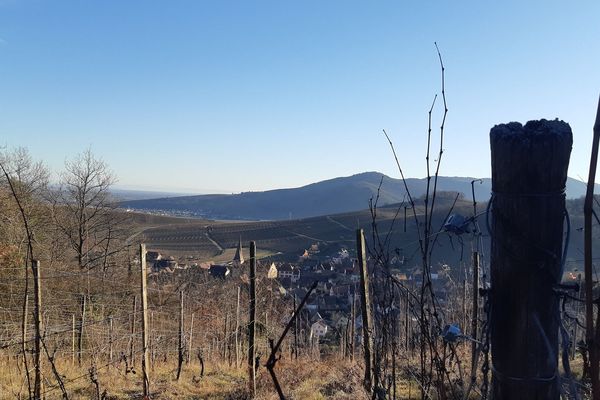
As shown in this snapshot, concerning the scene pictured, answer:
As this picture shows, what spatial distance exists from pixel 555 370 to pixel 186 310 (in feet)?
56.9

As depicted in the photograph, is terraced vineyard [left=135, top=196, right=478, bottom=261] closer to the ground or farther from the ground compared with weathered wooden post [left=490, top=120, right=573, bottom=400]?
closer to the ground

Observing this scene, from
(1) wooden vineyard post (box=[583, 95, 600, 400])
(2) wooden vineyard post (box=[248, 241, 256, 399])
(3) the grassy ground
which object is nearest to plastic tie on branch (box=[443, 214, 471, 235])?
(1) wooden vineyard post (box=[583, 95, 600, 400])

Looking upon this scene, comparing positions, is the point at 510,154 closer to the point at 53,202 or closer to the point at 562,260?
the point at 562,260

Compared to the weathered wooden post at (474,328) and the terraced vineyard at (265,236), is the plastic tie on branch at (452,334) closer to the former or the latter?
the weathered wooden post at (474,328)

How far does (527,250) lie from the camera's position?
101 cm

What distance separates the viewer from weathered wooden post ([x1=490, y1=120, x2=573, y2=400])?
3.16 ft

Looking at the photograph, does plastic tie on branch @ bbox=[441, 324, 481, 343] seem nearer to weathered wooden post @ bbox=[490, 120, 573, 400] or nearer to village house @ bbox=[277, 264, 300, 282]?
weathered wooden post @ bbox=[490, 120, 573, 400]

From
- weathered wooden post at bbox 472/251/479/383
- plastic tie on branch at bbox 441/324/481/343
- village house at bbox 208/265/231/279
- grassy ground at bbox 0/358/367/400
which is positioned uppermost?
plastic tie on branch at bbox 441/324/481/343

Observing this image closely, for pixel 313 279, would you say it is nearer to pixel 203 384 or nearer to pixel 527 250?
pixel 203 384

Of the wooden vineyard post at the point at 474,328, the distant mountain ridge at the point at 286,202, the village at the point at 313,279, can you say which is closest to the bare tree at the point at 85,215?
the village at the point at 313,279

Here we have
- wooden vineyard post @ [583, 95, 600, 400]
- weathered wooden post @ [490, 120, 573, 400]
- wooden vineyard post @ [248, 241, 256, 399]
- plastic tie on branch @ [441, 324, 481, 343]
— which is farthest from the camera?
wooden vineyard post @ [248, 241, 256, 399]

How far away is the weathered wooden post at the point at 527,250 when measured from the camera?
3.16 feet

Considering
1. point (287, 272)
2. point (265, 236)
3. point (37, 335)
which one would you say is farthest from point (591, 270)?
point (265, 236)

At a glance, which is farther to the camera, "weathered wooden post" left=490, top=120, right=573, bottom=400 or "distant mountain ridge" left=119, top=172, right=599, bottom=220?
"distant mountain ridge" left=119, top=172, right=599, bottom=220
